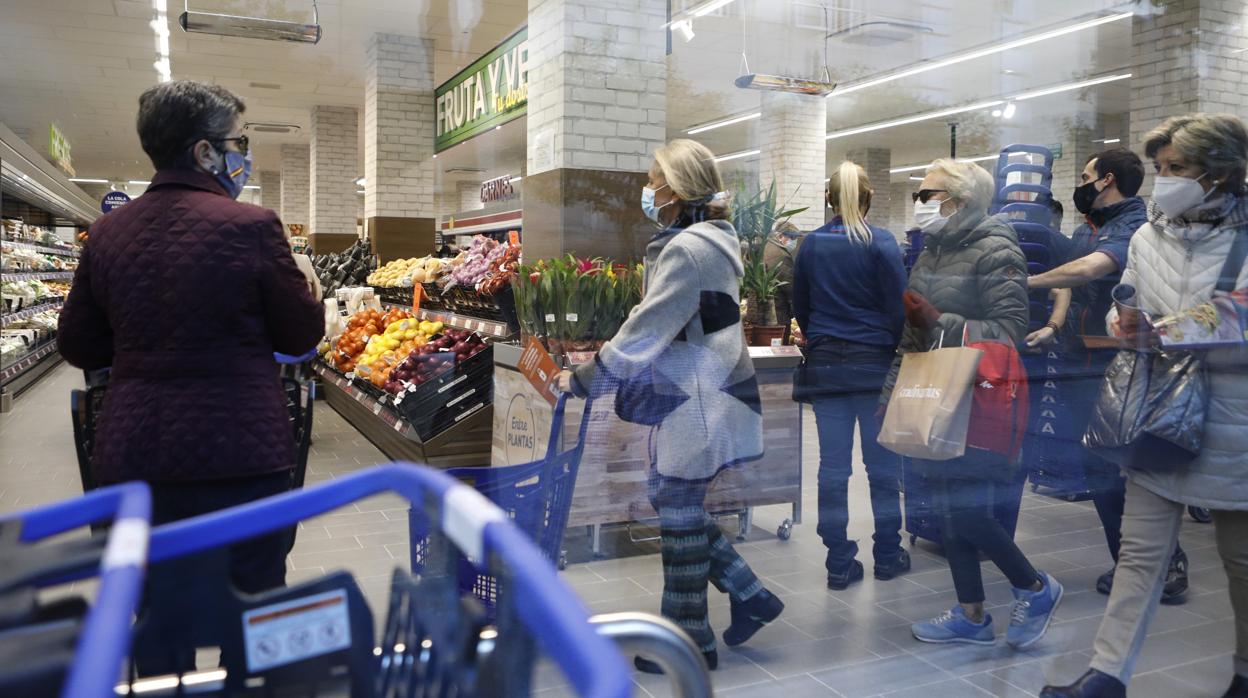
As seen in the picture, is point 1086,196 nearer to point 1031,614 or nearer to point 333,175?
point 1031,614

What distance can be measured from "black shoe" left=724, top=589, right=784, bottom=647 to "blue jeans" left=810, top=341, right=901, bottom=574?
73 centimetres

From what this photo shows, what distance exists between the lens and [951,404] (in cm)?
310

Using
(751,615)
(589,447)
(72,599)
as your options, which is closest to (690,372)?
(751,615)

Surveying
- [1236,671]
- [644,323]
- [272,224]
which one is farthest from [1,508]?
[1236,671]

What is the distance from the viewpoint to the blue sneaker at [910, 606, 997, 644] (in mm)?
3197

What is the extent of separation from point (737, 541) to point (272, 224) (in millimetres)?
2672

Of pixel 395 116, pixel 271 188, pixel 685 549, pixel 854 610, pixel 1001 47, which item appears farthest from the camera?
pixel 1001 47

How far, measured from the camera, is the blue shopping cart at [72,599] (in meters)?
0.53

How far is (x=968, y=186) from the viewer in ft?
11.5

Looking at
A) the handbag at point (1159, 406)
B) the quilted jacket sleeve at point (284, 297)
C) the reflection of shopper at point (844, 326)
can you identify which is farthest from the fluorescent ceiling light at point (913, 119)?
the quilted jacket sleeve at point (284, 297)

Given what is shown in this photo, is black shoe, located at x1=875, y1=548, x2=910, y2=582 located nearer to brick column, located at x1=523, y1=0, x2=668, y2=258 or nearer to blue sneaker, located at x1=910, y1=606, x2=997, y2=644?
blue sneaker, located at x1=910, y1=606, x2=997, y2=644

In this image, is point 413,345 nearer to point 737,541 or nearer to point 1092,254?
point 737,541

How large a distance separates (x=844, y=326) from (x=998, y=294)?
545mm

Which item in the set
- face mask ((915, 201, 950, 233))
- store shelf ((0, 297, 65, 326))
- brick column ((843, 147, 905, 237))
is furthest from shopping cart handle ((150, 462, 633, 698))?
brick column ((843, 147, 905, 237))
